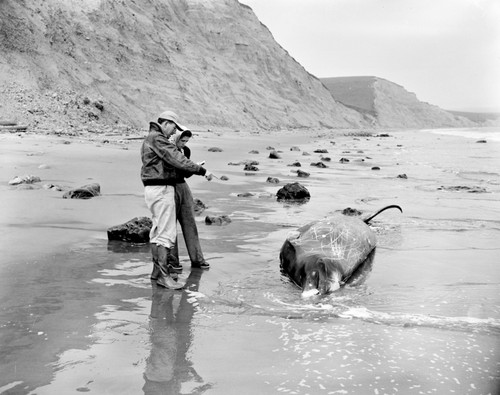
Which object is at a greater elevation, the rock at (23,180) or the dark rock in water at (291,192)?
the rock at (23,180)

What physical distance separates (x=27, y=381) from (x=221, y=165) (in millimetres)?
13292

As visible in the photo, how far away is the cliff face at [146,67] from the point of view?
30.3 meters

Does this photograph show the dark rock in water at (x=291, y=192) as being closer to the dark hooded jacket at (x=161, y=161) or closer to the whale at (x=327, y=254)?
the whale at (x=327, y=254)

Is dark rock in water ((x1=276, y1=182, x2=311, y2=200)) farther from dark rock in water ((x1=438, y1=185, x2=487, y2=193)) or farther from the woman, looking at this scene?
the woman

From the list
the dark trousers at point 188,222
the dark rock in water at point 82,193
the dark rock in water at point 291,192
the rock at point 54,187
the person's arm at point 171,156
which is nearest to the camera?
the person's arm at point 171,156

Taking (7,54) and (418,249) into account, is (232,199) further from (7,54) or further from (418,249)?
(7,54)

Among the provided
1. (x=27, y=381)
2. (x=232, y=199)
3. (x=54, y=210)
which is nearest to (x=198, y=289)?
(x=27, y=381)

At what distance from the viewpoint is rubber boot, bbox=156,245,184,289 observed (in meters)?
5.38

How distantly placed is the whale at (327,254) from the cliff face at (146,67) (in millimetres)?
20686

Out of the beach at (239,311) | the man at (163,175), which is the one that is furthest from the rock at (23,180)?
the man at (163,175)

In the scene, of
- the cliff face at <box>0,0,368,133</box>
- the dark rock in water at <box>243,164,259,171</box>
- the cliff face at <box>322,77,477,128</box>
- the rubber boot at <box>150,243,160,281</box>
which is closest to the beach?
the rubber boot at <box>150,243,160,281</box>

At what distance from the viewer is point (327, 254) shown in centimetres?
574

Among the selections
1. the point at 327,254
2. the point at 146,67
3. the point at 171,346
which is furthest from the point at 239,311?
the point at 146,67

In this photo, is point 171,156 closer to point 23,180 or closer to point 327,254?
point 327,254
